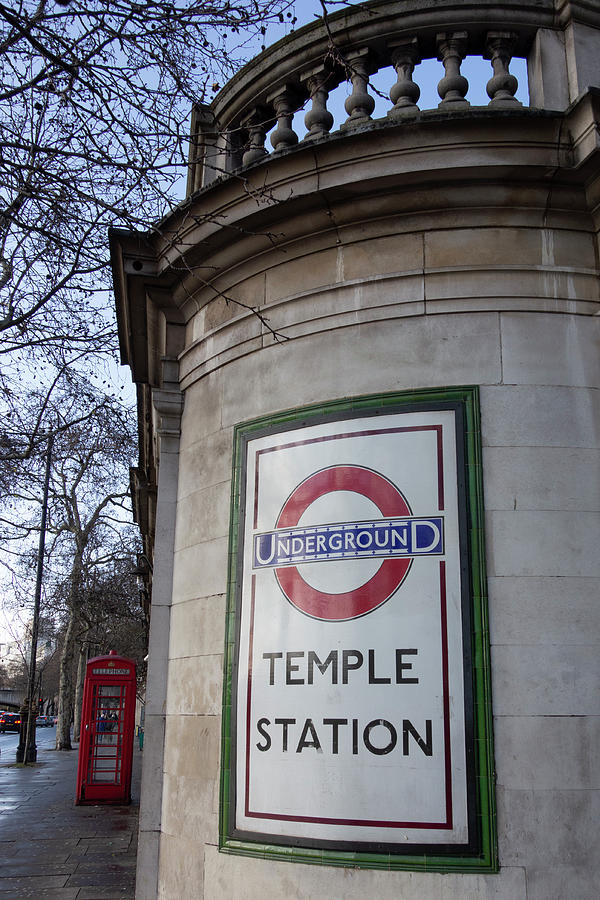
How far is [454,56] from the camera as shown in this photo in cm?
590

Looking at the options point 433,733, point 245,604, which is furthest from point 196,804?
point 433,733

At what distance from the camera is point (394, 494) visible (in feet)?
17.3

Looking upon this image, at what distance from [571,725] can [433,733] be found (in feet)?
2.61

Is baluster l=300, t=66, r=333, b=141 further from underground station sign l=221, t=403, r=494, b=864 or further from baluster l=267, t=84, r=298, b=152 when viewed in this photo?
underground station sign l=221, t=403, r=494, b=864

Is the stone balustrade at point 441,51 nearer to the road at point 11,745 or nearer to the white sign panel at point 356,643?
the white sign panel at point 356,643

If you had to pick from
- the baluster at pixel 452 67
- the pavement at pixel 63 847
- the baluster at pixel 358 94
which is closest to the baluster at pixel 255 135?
the baluster at pixel 358 94

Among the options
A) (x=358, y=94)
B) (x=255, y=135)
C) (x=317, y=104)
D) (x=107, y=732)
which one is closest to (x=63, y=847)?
(x=107, y=732)

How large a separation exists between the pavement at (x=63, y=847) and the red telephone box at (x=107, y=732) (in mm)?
470

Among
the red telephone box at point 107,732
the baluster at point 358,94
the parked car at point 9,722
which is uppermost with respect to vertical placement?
the baluster at point 358,94

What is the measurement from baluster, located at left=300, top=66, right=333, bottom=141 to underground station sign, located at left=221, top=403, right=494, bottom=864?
7.65ft

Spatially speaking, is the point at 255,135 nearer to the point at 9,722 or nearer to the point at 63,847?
the point at 63,847

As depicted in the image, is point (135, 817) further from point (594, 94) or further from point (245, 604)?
point (594, 94)

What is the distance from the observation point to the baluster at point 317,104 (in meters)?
6.24

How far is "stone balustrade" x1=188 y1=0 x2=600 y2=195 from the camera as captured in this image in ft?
19.0
